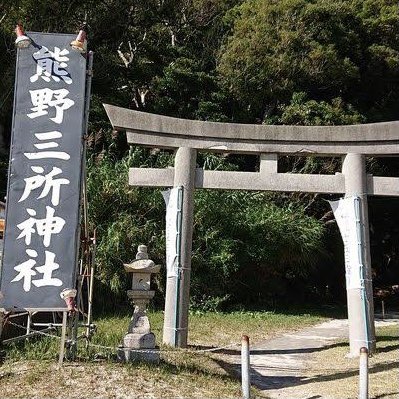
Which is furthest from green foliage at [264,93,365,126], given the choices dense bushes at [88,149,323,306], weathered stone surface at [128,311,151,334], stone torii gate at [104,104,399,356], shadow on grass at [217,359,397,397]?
weathered stone surface at [128,311,151,334]

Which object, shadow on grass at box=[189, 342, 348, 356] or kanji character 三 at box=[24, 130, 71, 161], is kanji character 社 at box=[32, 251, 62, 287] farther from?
shadow on grass at box=[189, 342, 348, 356]

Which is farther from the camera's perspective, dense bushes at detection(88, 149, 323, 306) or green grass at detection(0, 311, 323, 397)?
dense bushes at detection(88, 149, 323, 306)

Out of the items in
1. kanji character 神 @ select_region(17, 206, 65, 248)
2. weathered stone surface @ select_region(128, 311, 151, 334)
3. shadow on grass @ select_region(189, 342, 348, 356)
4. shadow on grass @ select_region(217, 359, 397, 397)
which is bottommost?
shadow on grass @ select_region(217, 359, 397, 397)

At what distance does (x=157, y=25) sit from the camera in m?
19.4

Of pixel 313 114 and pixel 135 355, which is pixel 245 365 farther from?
pixel 313 114

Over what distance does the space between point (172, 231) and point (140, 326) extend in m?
2.37

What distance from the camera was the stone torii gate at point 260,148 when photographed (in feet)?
28.6

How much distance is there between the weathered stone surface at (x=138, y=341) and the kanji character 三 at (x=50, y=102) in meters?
2.75

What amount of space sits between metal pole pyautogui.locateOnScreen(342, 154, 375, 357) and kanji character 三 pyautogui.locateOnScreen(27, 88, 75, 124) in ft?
16.2

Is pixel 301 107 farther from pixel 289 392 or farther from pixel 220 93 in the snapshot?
pixel 289 392

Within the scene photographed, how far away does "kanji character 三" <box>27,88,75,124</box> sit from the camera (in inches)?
238

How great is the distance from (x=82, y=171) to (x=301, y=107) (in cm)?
1159

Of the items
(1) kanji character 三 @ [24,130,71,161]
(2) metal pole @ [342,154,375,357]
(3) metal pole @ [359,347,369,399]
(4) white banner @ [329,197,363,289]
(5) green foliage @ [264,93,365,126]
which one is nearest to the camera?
(3) metal pole @ [359,347,369,399]

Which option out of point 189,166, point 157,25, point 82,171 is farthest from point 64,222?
point 157,25
